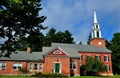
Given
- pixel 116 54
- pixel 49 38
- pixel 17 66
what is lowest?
pixel 17 66

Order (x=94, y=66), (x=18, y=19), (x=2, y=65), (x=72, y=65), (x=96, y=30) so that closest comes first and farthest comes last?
(x=18, y=19)
(x=72, y=65)
(x=2, y=65)
(x=94, y=66)
(x=96, y=30)

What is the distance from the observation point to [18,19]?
60.6 ft

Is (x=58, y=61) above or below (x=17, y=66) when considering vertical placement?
above

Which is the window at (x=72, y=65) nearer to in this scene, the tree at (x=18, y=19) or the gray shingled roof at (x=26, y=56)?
the gray shingled roof at (x=26, y=56)

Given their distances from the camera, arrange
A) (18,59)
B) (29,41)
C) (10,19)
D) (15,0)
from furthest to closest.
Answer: (18,59)
(29,41)
(10,19)
(15,0)

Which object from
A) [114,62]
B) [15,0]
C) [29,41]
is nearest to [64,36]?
[114,62]

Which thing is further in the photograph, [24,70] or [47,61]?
[24,70]

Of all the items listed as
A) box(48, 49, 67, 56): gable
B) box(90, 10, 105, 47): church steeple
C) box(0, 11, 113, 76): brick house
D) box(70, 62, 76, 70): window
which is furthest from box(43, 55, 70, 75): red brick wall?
box(90, 10, 105, 47): church steeple

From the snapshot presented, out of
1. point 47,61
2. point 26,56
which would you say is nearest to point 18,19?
point 47,61

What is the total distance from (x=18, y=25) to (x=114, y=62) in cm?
5373

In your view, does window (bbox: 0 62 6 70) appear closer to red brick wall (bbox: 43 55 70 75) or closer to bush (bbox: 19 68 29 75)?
bush (bbox: 19 68 29 75)

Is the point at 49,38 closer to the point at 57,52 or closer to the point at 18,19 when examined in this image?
the point at 57,52

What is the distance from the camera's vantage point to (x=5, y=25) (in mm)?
18812

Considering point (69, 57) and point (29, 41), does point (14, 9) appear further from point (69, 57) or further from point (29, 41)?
point (69, 57)
